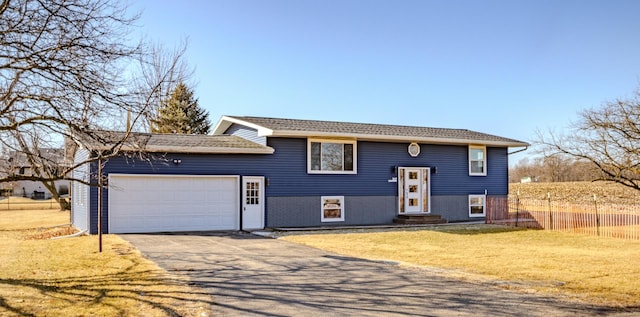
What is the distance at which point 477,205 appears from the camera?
2389 cm

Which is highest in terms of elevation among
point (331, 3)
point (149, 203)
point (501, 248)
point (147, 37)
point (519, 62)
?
point (331, 3)

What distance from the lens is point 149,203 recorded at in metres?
17.7

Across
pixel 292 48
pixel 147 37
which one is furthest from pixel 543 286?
pixel 292 48

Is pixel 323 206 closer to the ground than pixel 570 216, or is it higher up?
higher up

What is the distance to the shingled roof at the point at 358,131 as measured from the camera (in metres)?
19.8

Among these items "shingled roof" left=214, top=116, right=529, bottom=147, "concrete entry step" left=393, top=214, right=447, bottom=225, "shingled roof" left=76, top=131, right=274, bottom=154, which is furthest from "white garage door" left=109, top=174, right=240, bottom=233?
"concrete entry step" left=393, top=214, right=447, bottom=225

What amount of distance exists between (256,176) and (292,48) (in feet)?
16.2

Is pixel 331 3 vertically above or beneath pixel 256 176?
above

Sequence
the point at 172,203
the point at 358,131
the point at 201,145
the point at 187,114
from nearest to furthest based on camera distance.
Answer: the point at 172,203, the point at 201,145, the point at 358,131, the point at 187,114

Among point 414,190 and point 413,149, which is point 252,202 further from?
point 413,149

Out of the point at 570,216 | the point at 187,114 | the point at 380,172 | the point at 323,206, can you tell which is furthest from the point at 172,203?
the point at 187,114

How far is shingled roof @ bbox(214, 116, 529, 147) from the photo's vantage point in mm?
19766

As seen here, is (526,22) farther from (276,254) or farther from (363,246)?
(276,254)

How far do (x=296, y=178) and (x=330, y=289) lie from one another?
38.5 ft
